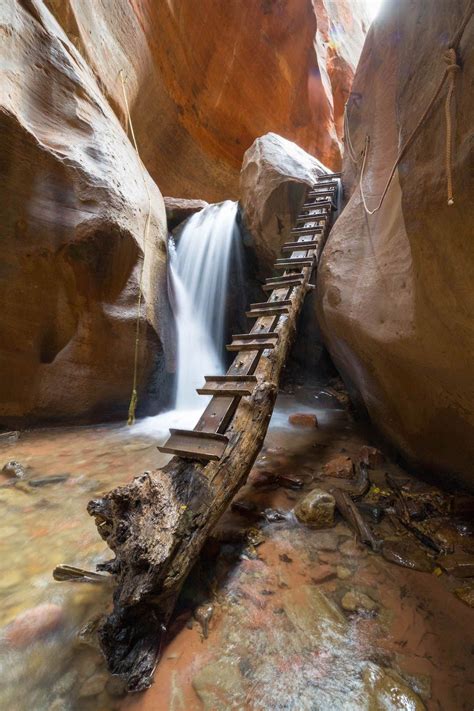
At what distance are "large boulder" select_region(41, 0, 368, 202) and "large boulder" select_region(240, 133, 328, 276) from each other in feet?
9.74

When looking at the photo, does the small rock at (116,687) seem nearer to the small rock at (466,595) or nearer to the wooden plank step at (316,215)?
the small rock at (466,595)

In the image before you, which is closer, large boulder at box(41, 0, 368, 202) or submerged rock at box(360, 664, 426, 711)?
submerged rock at box(360, 664, 426, 711)

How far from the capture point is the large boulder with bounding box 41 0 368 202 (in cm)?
724

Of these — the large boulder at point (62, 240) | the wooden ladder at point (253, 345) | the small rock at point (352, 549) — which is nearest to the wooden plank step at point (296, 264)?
the wooden ladder at point (253, 345)

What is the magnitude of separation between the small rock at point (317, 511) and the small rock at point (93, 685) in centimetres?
162

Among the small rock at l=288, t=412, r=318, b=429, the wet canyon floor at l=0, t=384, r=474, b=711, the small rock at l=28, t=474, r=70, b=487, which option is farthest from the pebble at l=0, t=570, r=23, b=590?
the small rock at l=288, t=412, r=318, b=429

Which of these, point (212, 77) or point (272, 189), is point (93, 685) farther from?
point (212, 77)

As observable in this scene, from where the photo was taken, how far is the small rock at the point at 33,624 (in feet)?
5.35

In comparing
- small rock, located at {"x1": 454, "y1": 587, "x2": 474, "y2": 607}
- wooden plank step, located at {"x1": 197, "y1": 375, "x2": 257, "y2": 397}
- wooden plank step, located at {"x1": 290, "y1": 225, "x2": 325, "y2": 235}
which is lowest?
small rock, located at {"x1": 454, "y1": 587, "x2": 474, "y2": 607}

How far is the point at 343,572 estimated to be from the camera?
213cm

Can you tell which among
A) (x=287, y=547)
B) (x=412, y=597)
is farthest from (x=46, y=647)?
(x=412, y=597)

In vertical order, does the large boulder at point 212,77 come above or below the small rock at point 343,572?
above

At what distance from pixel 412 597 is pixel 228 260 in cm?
721

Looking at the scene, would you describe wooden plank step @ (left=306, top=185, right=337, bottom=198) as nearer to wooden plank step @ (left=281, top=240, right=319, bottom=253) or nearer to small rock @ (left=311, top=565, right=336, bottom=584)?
wooden plank step @ (left=281, top=240, right=319, bottom=253)
